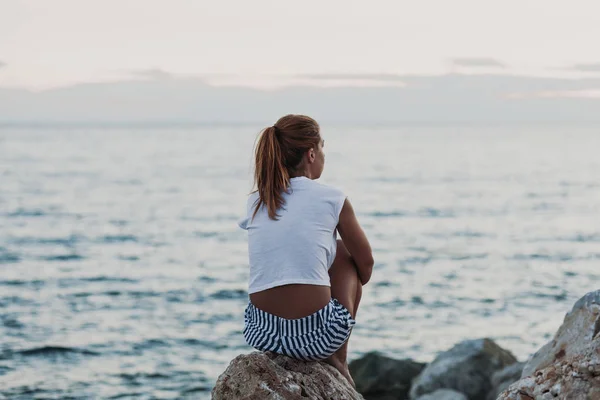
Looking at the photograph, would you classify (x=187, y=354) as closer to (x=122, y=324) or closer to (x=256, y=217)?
(x=122, y=324)

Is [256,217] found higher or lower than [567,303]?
higher

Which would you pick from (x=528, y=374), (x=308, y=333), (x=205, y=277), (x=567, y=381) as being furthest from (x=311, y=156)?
(x=205, y=277)

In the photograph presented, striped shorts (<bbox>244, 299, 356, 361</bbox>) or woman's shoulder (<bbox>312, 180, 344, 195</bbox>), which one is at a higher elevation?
woman's shoulder (<bbox>312, 180, 344, 195</bbox>)

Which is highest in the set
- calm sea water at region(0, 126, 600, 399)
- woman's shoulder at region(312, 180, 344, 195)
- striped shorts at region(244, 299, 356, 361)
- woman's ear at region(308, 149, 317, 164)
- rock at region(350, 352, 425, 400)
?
woman's ear at region(308, 149, 317, 164)

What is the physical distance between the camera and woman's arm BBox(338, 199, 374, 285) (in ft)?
15.9

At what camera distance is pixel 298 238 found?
4734mm

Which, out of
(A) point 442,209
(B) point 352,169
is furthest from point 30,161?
(A) point 442,209

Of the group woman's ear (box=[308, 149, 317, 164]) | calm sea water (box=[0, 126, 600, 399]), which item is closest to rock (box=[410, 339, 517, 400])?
calm sea water (box=[0, 126, 600, 399])

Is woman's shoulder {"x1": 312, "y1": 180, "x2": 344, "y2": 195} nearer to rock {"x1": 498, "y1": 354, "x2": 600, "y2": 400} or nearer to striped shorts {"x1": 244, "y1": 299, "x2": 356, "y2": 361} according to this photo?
striped shorts {"x1": 244, "y1": 299, "x2": 356, "y2": 361}

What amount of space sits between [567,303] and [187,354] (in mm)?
9085

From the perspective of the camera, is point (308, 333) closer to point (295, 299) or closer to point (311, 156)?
point (295, 299)

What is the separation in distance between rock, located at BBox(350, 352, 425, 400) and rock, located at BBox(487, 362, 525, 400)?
54.6 inches

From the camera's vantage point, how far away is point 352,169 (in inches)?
2422

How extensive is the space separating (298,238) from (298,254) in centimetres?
10
